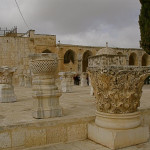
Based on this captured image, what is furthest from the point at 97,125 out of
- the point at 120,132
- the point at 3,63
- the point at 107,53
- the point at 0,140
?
the point at 3,63

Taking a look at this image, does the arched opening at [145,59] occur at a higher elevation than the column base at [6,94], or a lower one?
higher

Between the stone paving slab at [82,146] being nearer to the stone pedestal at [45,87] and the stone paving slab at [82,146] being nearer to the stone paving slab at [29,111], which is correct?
the stone paving slab at [29,111]

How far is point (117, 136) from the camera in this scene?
11.0 ft

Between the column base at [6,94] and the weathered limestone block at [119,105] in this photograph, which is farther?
the column base at [6,94]

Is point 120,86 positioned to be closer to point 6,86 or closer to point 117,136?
point 117,136

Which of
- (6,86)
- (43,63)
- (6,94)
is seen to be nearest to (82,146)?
(43,63)

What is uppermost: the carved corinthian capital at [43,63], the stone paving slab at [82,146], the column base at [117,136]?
the carved corinthian capital at [43,63]

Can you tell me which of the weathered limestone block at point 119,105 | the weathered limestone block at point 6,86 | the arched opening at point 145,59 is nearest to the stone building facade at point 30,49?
the arched opening at point 145,59

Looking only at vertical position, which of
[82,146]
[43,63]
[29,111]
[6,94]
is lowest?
[82,146]

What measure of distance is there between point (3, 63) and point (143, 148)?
2034 centimetres

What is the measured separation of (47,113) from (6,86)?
3.48 meters

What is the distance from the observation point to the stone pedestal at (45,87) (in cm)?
379

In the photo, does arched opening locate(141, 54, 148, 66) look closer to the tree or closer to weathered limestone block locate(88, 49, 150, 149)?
the tree

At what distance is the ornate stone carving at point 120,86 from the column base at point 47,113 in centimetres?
82
